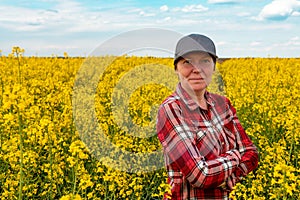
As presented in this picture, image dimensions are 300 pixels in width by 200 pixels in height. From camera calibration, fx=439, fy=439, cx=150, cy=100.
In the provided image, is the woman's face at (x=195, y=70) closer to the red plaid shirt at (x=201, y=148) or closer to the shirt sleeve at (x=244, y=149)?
the red plaid shirt at (x=201, y=148)

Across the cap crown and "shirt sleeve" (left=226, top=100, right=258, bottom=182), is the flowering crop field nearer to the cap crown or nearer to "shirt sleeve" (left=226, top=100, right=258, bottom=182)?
"shirt sleeve" (left=226, top=100, right=258, bottom=182)

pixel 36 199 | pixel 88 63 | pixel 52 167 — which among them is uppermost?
pixel 88 63

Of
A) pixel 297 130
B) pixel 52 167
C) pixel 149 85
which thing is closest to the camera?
pixel 52 167

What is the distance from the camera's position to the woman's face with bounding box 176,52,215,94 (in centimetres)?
234

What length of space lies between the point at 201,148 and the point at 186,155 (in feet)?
0.48

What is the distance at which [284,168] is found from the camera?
212cm

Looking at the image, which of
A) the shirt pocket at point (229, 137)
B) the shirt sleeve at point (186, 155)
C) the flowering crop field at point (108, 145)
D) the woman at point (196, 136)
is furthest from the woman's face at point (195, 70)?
the flowering crop field at point (108, 145)

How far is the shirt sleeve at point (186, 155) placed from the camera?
7.22ft

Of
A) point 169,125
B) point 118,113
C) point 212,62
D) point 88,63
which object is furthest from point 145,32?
point 88,63

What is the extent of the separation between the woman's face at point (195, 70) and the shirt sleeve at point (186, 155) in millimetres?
159

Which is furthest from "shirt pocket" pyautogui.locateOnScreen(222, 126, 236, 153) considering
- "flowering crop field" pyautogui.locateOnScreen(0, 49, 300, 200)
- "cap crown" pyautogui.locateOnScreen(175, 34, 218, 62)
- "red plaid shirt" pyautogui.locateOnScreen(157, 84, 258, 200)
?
"cap crown" pyautogui.locateOnScreen(175, 34, 218, 62)

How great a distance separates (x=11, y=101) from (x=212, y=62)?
44.5 inches

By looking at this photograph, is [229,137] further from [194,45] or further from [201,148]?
[194,45]

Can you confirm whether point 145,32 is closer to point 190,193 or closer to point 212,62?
point 212,62
